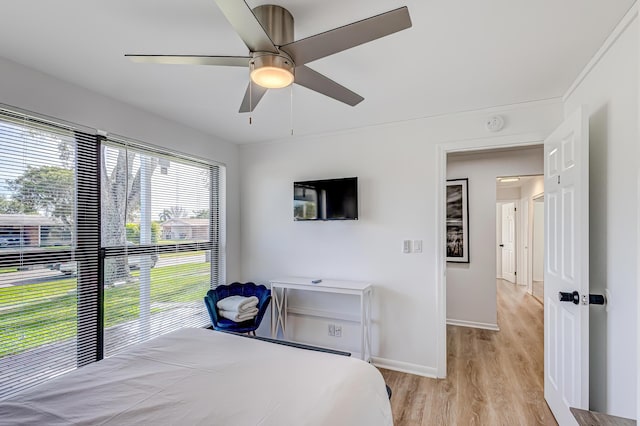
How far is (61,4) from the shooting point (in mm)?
1433

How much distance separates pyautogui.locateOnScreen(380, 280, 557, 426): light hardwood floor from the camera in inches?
89.6

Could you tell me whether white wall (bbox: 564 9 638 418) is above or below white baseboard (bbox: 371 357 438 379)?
above

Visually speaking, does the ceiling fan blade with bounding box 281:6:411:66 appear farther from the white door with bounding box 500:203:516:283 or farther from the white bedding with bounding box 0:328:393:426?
the white door with bounding box 500:203:516:283

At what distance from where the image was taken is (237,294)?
3.54 meters

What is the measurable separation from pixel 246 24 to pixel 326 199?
7.25 feet

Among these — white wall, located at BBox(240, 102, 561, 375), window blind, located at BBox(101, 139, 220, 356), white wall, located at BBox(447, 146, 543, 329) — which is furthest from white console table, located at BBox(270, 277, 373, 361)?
white wall, located at BBox(447, 146, 543, 329)

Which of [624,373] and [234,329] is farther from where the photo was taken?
[234,329]

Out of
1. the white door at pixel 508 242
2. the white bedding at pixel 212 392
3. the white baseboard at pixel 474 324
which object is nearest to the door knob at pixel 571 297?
the white bedding at pixel 212 392

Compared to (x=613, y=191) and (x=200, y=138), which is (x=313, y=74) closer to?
(x=613, y=191)

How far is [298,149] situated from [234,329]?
198 centimetres

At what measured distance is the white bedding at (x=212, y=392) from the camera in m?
1.20

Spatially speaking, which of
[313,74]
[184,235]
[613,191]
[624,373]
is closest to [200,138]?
[184,235]

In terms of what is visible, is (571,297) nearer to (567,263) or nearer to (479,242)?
(567,263)

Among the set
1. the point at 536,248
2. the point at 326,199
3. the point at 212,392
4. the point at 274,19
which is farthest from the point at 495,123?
the point at 536,248
